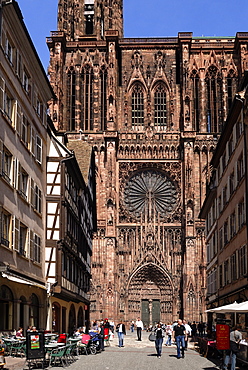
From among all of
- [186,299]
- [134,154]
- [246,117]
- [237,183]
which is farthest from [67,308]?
[134,154]

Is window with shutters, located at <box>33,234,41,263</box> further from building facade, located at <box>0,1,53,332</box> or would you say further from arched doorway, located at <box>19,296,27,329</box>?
arched doorway, located at <box>19,296,27,329</box>

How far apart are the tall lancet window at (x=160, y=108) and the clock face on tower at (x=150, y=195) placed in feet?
18.3

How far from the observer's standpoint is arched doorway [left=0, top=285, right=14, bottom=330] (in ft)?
77.4

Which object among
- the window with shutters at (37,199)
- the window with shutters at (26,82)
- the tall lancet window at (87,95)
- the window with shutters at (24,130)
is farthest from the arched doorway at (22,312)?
the tall lancet window at (87,95)

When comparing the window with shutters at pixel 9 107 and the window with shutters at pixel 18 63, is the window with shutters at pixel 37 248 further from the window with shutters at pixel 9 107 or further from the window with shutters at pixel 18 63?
the window with shutters at pixel 18 63

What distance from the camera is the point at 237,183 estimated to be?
109 ft

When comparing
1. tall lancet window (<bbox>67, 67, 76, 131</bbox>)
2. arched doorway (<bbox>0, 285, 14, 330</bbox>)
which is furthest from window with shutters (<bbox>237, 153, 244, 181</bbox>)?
tall lancet window (<bbox>67, 67, 76, 131</bbox>)

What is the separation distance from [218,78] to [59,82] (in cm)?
1807

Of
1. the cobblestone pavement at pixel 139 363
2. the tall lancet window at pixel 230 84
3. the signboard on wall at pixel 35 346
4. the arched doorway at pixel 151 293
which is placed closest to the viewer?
the signboard on wall at pixel 35 346

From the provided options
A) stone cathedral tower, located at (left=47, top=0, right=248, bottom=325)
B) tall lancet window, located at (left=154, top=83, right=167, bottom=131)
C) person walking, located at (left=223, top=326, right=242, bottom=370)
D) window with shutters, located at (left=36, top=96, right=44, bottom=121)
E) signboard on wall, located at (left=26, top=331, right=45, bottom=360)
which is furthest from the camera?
tall lancet window, located at (left=154, top=83, right=167, bottom=131)

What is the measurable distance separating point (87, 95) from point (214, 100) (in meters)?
14.5

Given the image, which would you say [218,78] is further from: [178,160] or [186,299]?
[186,299]

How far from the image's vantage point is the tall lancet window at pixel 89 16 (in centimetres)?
8169

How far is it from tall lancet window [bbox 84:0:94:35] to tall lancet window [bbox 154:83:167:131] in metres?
13.0
